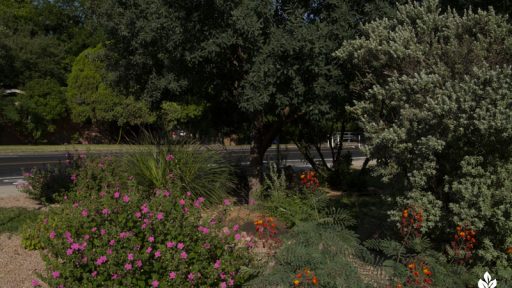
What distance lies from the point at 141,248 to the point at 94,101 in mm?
34475

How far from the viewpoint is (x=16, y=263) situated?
6055mm

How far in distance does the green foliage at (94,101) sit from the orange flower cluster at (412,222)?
104 ft

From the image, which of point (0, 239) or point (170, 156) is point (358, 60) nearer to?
point (170, 156)

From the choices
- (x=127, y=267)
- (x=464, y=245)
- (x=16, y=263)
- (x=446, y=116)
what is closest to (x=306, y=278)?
(x=127, y=267)

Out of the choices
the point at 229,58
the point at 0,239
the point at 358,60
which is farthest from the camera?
the point at 229,58

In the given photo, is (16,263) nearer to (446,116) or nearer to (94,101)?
(446,116)

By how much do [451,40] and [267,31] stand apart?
2.65 m

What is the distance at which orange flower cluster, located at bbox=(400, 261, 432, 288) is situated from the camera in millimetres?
3723

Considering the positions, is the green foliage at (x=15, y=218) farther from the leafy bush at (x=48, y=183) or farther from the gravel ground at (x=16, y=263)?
the leafy bush at (x=48, y=183)

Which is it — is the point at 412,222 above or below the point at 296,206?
above

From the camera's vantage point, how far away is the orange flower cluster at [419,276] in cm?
372

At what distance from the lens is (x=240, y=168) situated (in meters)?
11.9

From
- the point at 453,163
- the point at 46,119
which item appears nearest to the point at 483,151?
the point at 453,163

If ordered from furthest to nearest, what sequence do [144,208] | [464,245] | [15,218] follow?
1. [15,218]
2. [464,245]
3. [144,208]
